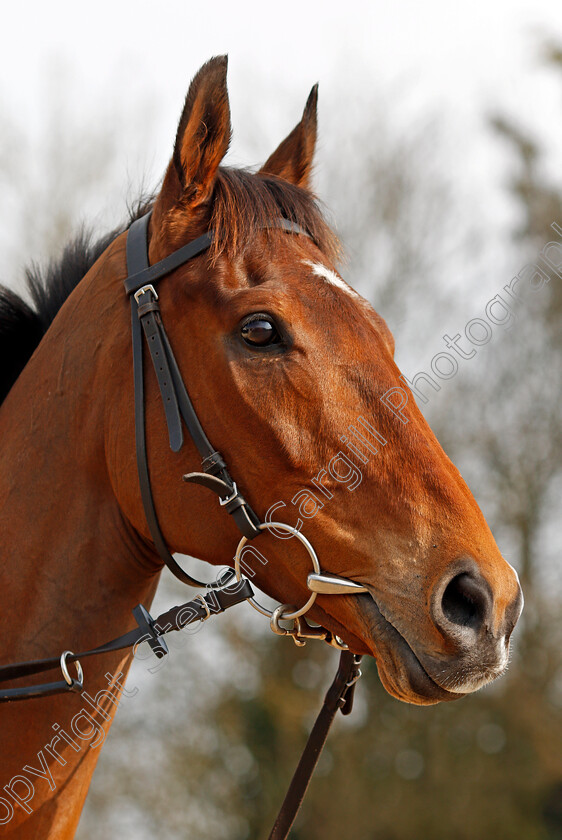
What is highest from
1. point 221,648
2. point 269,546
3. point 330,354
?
point 330,354

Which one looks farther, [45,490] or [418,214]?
[418,214]

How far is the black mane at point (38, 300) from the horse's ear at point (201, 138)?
54cm

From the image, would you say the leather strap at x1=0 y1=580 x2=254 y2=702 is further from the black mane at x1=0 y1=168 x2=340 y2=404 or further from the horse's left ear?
the horse's left ear

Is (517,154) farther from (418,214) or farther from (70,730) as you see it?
(70,730)

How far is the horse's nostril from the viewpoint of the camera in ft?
6.26

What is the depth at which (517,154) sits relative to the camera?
13344 millimetres

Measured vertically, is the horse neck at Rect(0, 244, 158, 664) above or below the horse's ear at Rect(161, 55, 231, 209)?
below

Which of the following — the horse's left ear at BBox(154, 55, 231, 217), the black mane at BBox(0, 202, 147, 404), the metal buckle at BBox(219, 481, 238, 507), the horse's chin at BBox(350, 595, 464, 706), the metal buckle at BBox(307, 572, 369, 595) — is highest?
the black mane at BBox(0, 202, 147, 404)

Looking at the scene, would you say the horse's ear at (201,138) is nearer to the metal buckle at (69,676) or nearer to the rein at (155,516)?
the rein at (155,516)

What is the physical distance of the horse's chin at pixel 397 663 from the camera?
1944 millimetres

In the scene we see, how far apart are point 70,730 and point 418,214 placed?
12406mm

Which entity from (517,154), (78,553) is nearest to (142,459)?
(78,553)

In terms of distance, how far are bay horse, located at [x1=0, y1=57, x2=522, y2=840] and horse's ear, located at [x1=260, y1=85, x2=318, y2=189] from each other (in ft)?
1.68

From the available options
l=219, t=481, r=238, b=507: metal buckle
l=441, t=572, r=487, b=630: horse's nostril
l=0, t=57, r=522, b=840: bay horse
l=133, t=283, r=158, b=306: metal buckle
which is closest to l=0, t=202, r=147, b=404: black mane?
l=0, t=57, r=522, b=840: bay horse
